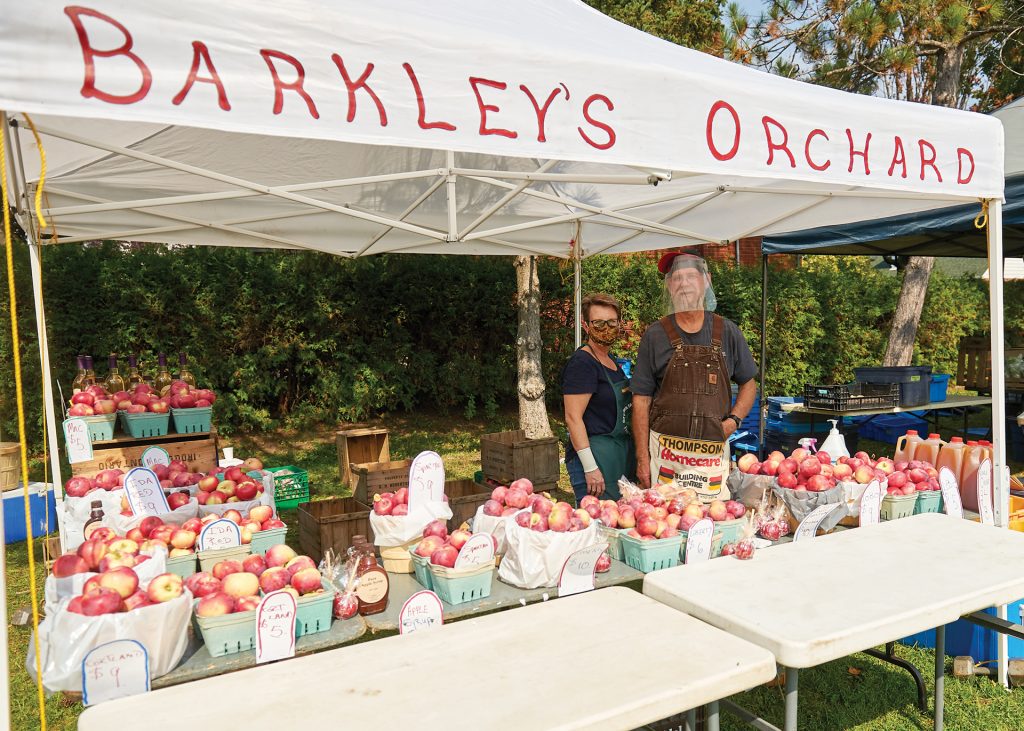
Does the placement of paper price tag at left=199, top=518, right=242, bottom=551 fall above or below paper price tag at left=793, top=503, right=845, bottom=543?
above

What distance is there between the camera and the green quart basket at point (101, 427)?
367 cm

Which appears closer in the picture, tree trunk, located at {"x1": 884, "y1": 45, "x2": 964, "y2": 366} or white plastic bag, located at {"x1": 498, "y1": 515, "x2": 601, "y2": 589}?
white plastic bag, located at {"x1": 498, "y1": 515, "x2": 601, "y2": 589}

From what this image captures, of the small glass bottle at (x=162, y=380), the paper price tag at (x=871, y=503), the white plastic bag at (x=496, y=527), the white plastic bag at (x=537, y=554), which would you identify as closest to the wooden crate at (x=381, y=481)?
the small glass bottle at (x=162, y=380)

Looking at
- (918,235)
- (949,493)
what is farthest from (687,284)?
(918,235)

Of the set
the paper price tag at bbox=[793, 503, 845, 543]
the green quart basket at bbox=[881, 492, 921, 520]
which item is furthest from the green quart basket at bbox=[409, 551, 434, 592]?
the green quart basket at bbox=[881, 492, 921, 520]

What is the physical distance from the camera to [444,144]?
1.73 metres

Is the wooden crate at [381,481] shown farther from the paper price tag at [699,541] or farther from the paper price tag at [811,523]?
the paper price tag at [811,523]

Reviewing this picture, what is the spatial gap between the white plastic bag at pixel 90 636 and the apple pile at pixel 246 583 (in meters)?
0.11

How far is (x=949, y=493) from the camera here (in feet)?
9.70

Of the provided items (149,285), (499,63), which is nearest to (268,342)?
(149,285)

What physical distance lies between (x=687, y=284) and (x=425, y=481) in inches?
58.6

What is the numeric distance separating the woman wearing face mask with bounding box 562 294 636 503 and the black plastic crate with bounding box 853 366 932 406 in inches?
160

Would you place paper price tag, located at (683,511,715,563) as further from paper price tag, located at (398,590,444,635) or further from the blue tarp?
the blue tarp

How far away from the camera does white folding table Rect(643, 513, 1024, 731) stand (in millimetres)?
1773
